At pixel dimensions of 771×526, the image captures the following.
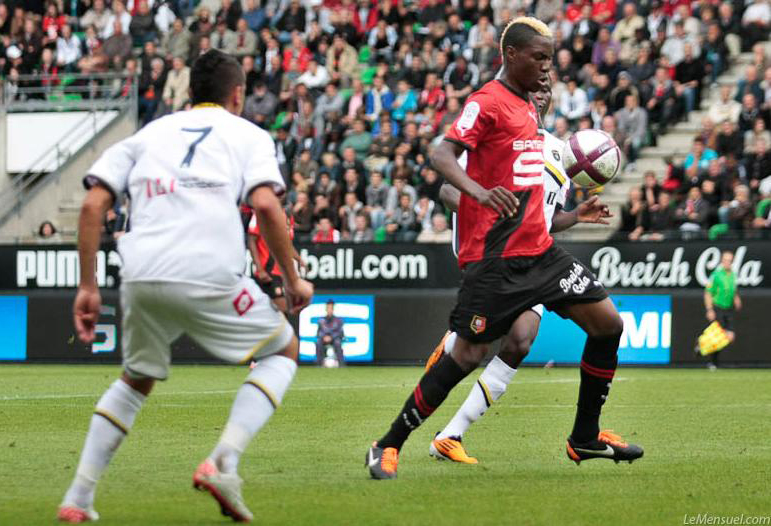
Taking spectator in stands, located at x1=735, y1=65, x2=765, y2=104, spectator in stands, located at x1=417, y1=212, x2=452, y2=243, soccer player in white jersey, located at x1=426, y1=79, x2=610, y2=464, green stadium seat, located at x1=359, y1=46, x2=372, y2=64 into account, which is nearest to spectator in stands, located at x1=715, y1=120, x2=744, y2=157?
spectator in stands, located at x1=735, y1=65, x2=765, y2=104

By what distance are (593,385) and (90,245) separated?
339 centimetres

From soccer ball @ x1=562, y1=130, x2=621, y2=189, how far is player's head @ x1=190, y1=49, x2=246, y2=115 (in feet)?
11.6

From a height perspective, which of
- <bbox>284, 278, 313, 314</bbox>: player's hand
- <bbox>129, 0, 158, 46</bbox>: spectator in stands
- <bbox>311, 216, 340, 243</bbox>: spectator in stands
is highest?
<bbox>284, 278, 313, 314</bbox>: player's hand

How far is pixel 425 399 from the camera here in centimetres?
825

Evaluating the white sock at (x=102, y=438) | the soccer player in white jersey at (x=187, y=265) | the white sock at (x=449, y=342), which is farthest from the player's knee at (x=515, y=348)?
the white sock at (x=102, y=438)

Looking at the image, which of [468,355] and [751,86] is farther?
[751,86]

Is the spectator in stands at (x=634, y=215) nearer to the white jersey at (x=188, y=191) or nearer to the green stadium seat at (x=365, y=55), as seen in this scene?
the green stadium seat at (x=365, y=55)

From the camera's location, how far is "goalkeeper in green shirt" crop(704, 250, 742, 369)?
21562mm

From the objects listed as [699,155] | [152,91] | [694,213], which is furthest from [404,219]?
[152,91]

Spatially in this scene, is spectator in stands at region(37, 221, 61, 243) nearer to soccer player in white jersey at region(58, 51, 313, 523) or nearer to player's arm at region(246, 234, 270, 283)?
player's arm at region(246, 234, 270, 283)

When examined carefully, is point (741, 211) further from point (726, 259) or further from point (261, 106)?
point (261, 106)

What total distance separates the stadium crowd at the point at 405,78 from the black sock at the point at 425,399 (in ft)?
48.1

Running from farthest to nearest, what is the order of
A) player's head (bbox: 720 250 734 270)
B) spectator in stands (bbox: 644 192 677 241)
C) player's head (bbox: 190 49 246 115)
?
spectator in stands (bbox: 644 192 677 241) → player's head (bbox: 720 250 734 270) → player's head (bbox: 190 49 246 115)

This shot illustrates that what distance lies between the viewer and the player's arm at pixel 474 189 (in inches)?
305
